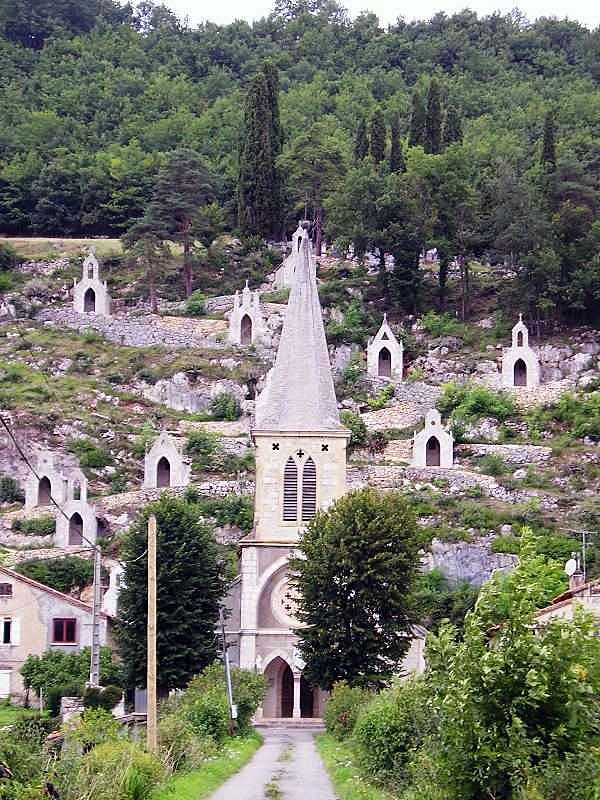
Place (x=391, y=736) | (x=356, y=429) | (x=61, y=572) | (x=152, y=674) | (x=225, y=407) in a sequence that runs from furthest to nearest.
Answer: (x=225, y=407)
(x=356, y=429)
(x=61, y=572)
(x=152, y=674)
(x=391, y=736)

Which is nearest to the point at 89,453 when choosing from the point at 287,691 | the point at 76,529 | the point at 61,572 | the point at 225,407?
the point at 76,529

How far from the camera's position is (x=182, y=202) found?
97.3 m

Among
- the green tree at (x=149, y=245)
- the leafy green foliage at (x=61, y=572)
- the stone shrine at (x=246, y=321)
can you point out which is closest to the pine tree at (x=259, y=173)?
the green tree at (x=149, y=245)

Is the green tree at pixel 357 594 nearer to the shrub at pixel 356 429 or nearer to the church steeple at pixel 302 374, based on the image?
the church steeple at pixel 302 374

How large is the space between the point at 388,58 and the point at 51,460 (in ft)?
336

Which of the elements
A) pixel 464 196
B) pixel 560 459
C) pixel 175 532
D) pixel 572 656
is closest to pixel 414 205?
pixel 464 196

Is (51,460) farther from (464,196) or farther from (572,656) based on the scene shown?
(572,656)

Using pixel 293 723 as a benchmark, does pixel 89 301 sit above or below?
above

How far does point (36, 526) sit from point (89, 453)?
6.31m

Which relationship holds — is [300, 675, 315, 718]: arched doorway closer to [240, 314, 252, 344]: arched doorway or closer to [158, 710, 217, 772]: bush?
[158, 710, 217, 772]: bush

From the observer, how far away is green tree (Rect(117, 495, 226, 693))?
51594 millimetres

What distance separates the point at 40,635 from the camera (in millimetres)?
56062

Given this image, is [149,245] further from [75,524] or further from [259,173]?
[75,524]

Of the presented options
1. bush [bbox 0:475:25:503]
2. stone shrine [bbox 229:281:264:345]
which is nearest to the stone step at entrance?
bush [bbox 0:475:25:503]
